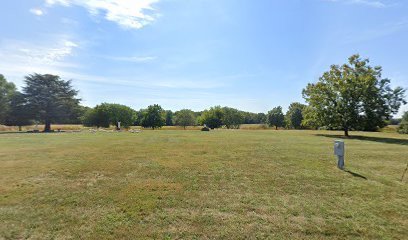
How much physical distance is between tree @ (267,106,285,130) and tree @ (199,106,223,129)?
67.2ft

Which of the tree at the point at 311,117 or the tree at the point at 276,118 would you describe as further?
the tree at the point at 276,118

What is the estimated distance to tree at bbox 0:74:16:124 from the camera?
153ft

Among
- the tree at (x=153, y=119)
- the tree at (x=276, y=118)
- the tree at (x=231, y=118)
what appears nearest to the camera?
the tree at (x=153, y=119)

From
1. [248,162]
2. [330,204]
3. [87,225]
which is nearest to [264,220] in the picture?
[330,204]

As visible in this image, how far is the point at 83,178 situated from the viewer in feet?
26.8

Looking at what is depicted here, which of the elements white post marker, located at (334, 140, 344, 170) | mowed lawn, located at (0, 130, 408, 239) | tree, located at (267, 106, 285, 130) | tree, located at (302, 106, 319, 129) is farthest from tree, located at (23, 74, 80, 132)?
tree, located at (267, 106, 285, 130)

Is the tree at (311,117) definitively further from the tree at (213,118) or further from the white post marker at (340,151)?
the tree at (213,118)

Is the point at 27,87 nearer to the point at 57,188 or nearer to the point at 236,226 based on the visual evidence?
the point at 57,188

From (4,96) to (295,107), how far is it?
83718 mm

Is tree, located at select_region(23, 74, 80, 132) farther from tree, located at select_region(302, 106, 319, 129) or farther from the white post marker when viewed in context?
the white post marker

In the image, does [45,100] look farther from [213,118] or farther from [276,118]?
[276,118]

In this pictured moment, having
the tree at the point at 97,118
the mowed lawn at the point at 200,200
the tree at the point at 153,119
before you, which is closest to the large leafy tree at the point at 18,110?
the tree at the point at 97,118

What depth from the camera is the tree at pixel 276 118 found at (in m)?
90.8

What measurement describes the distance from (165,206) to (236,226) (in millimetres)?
1958
